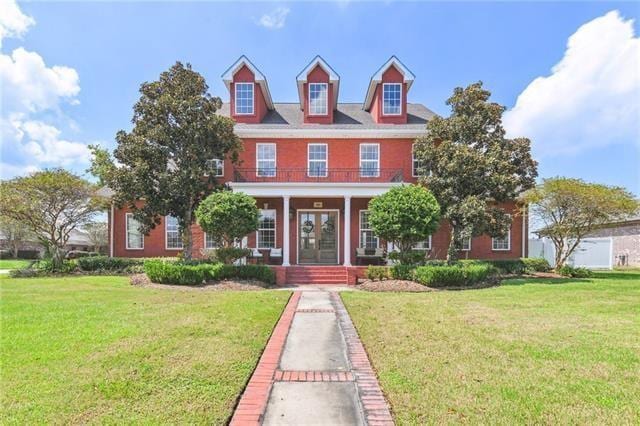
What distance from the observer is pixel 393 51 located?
1956 cm

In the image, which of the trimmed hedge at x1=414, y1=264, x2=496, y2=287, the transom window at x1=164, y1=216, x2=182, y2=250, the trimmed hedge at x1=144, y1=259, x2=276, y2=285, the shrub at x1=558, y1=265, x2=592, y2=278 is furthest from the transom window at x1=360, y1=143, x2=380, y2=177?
the transom window at x1=164, y1=216, x2=182, y2=250

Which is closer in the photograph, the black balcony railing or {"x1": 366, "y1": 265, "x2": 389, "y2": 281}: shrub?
{"x1": 366, "y1": 265, "x2": 389, "y2": 281}: shrub

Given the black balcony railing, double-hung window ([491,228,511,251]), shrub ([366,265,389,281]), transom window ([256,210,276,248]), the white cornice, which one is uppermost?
the white cornice

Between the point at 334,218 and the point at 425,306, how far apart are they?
10.1 m

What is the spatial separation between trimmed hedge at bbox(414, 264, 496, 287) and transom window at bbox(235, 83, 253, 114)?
12314 mm

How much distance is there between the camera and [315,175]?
18.9 metres

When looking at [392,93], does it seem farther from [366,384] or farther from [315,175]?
[366,384]

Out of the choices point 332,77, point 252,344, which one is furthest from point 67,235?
point 252,344

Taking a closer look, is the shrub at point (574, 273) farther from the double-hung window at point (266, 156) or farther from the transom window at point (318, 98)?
the double-hung window at point (266, 156)

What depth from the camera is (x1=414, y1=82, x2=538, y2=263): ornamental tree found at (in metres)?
15.5

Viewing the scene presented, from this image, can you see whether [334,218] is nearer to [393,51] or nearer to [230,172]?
[230,172]

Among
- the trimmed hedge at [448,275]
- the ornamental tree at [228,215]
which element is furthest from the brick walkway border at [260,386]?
the trimmed hedge at [448,275]

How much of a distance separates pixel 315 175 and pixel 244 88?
239 inches

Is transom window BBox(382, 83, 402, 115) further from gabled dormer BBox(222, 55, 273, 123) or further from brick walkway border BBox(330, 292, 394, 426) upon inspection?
brick walkway border BBox(330, 292, 394, 426)
